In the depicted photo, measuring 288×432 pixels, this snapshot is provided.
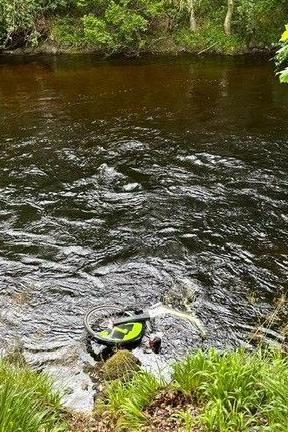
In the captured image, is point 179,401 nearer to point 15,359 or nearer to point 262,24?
point 15,359

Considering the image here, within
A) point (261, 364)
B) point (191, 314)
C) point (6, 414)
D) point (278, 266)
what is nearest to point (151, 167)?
point (278, 266)

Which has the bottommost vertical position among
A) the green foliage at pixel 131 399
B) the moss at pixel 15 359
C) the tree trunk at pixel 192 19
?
the moss at pixel 15 359

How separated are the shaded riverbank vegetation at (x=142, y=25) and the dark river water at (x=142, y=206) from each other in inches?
279

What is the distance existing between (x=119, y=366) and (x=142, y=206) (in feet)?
18.3

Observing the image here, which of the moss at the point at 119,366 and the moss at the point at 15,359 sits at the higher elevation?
the moss at the point at 119,366

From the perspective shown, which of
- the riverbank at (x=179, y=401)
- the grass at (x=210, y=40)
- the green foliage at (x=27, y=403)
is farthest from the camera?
the grass at (x=210, y=40)

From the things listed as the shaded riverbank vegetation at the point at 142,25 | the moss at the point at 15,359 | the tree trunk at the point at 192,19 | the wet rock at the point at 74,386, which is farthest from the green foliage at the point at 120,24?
the wet rock at the point at 74,386

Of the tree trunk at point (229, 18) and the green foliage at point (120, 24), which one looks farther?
the tree trunk at point (229, 18)

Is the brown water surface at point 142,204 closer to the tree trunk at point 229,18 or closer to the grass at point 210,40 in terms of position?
the grass at point 210,40

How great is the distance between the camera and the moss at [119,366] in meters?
6.64

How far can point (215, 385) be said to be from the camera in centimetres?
511

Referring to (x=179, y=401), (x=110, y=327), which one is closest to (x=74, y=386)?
(x=110, y=327)

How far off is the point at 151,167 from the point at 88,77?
11.0m

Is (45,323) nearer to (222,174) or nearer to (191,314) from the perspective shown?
(191,314)
